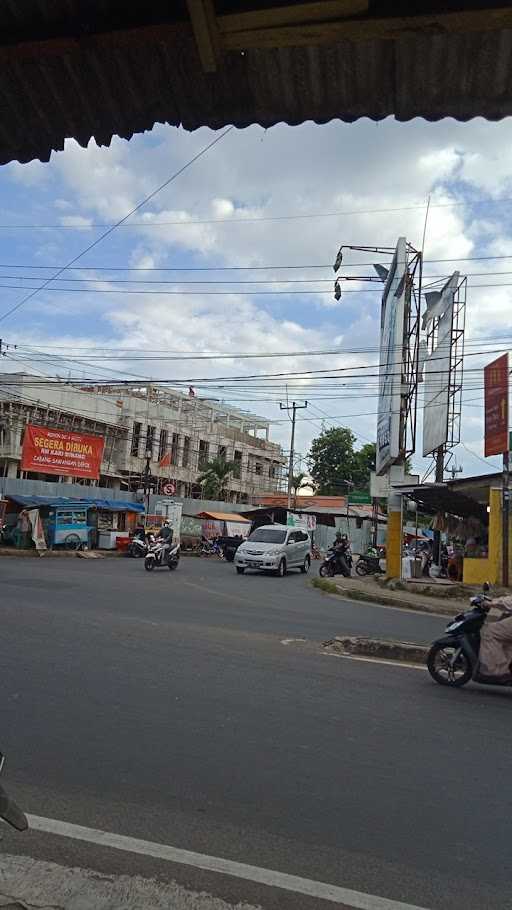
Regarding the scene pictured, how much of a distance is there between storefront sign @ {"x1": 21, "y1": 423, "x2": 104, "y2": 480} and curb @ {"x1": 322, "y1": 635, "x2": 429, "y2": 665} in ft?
78.9

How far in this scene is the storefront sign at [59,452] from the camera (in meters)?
31.6

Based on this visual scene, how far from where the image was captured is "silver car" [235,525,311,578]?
25.9 metres

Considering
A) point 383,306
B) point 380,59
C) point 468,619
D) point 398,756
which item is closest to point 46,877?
point 398,756

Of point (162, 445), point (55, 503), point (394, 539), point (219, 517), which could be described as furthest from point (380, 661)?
point (162, 445)

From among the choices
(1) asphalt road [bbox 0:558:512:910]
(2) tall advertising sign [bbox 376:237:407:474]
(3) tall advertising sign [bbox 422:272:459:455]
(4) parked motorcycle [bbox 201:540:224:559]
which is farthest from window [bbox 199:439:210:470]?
(1) asphalt road [bbox 0:558:512:910]

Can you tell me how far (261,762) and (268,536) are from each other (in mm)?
22384

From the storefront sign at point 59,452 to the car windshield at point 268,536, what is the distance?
10.5m

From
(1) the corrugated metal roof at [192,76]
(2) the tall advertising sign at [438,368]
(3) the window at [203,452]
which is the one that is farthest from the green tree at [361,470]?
(1) the corrugated metal roof at [192,76]

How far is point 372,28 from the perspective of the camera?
320 cm

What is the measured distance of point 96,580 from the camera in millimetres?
18719

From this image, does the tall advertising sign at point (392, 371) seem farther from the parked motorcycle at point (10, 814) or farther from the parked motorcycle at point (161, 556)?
the parked motorcycle at point (10, 814)

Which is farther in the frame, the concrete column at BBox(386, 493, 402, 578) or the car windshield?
the car windshield

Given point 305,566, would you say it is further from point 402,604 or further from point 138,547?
point 402,604

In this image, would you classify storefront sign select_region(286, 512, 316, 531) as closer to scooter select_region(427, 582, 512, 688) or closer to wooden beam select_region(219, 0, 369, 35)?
scooter select_region(427, 582, 512, 688)
